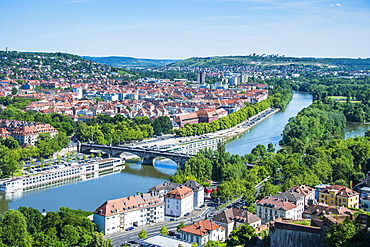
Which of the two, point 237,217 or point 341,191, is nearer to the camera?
point 237,217

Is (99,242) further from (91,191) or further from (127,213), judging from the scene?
(91,191)

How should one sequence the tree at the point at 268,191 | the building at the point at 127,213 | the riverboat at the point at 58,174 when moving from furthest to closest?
the riverboat at the point at 58,174 → the tree at the point at 268,191 → the building at the point at 127,213

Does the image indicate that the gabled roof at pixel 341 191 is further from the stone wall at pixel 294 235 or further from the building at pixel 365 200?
the stone wall at pixel 294 235

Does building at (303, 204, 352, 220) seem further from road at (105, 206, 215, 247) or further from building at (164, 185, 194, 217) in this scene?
building at (164, 185, 194, 217)

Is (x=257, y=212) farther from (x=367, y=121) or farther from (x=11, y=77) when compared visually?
(x=11, y=77)

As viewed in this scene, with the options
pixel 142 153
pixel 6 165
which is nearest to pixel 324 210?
pixel 142 153

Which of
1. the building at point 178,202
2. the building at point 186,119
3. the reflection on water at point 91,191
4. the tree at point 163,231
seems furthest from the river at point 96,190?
the building at point 186,119

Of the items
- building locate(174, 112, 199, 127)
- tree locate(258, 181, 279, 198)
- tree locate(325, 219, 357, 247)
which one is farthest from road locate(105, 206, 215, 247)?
building locate(174, 112, 199, 127)

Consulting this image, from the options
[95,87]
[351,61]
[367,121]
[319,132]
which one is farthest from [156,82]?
[351,61]
